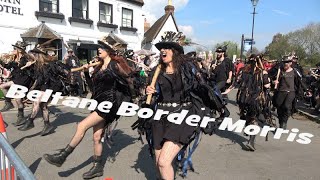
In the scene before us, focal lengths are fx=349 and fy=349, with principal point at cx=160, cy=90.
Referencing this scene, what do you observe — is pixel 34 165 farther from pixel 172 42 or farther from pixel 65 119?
pixel 65 119

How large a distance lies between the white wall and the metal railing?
1527 centimetres

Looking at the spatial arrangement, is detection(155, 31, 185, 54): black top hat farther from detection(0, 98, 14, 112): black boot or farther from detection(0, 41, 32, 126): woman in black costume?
detection(0, 98, 14, 112): black boot

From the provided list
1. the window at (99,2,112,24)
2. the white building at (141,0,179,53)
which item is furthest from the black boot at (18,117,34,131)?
the white building at (141,0,179,53)

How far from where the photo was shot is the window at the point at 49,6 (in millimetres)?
18470

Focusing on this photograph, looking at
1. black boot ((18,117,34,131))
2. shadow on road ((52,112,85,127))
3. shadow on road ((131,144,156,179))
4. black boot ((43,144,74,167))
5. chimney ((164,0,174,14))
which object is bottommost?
shadow on road ((131,144,156,179))

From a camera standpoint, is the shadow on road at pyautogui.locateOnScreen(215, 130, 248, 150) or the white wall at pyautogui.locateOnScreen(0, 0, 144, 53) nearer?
the shadow on road at pyautogui.locateOnScreen(215, 130, 248, 150)

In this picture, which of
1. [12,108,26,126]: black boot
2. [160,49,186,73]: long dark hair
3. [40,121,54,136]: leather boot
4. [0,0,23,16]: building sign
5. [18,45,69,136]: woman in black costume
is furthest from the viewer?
[0,0,23,16]: building sign

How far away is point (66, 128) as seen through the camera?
784 centimetres

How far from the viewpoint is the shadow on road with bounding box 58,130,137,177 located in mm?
5059

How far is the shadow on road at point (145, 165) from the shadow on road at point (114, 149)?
0.42 metres

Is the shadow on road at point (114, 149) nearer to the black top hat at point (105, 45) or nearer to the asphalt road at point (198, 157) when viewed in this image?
the asphalt road at point (198, 157)

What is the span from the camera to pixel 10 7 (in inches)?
669

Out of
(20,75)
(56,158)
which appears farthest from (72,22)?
(56,158)

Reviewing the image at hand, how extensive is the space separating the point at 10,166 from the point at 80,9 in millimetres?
19284
